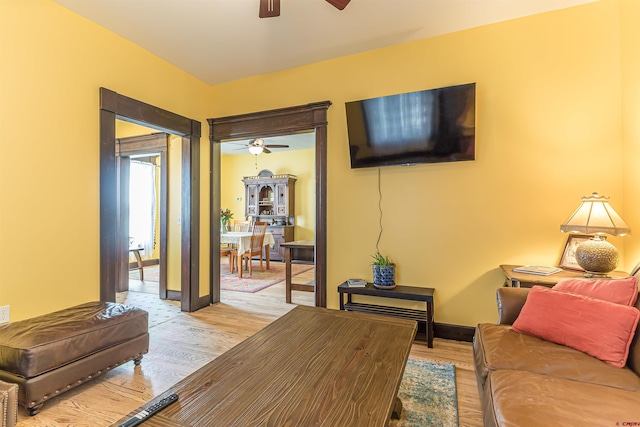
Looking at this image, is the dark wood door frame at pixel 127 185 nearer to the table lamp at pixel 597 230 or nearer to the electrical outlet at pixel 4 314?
the electrical outlet at pixel 4 314

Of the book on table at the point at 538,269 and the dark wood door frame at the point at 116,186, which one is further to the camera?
the dark wood door frame at the point at 116,186

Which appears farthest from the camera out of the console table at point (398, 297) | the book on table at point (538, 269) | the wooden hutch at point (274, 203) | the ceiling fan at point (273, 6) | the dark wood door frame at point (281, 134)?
the wooden hutch at point (274, 203)

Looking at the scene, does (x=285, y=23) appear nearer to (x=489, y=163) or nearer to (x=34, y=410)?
(x=489, y=163)

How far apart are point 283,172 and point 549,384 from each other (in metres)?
6.97

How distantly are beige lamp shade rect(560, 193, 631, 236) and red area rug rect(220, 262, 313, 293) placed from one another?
378 centimetres

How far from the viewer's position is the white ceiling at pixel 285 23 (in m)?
2.36

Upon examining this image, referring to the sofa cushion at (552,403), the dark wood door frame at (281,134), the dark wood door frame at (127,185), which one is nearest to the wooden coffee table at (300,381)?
the sofa cushion at (552,403)

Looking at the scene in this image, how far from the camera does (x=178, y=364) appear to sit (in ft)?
7.42

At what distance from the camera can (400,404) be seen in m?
1.65

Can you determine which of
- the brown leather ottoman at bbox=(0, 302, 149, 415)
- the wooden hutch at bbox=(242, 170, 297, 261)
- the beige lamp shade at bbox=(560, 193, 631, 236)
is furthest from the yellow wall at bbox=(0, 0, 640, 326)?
the wooden hutch at bbox=(242, 170, 297, 261)

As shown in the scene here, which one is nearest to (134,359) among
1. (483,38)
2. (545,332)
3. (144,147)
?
(545,332)

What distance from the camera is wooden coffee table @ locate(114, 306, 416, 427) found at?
96 cm

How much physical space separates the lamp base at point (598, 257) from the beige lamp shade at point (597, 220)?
10 centimetres

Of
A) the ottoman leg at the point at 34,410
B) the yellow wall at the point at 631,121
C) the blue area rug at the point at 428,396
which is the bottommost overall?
the blue area rug at the point at 428,396
